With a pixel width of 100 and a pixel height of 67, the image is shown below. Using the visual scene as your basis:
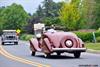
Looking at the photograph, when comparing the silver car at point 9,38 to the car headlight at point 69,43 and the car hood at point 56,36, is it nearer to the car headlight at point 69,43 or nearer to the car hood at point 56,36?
the car hood at point 56,36

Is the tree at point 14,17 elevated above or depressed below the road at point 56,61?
below

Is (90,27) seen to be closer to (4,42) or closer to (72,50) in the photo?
(4,42)

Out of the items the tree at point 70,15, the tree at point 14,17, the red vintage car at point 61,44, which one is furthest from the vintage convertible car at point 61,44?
the tree at point 14,17

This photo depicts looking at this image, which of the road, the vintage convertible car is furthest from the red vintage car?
the road

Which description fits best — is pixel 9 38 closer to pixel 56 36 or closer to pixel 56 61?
pixel 56 36

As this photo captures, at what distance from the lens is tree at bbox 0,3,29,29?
145 meters

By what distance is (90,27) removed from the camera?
73.4 meters

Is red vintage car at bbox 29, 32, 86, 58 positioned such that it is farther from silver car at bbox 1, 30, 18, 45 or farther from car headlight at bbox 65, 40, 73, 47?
silver car at bbox 1, 30, 18, 45

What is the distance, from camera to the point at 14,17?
151 metres

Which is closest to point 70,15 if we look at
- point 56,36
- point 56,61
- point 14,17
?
point 56,36

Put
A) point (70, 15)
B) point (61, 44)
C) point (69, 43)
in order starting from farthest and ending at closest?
1. point (70, 15)
2. point (69, 43)
3. point (61, 44)

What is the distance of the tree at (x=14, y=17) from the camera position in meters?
145

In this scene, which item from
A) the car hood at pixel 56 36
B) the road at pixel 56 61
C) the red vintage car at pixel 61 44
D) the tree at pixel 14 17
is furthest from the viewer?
the tree at pixel 14 17

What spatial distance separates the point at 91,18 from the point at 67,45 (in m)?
44.6
